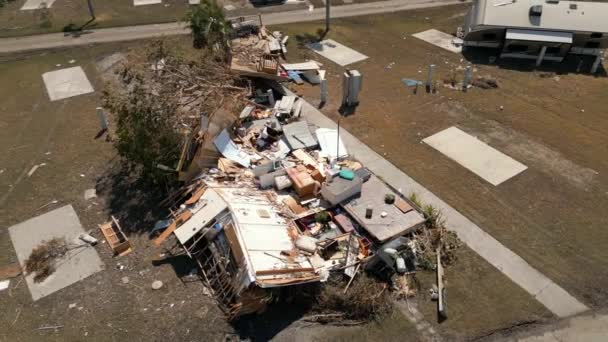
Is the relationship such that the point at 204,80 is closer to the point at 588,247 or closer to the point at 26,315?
the point at 26,315

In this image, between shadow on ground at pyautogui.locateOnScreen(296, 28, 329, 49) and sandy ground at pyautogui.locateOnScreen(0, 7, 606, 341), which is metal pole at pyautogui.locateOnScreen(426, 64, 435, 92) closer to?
sandy ground at pyautogui.locateOnScreen(0, 7, 606, 341)

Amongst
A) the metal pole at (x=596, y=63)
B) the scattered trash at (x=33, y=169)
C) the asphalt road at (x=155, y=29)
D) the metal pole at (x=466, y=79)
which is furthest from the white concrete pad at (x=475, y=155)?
the scattered trash at (x=33, y=169)

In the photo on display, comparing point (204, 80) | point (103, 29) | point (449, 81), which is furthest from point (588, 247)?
point (103, 29)

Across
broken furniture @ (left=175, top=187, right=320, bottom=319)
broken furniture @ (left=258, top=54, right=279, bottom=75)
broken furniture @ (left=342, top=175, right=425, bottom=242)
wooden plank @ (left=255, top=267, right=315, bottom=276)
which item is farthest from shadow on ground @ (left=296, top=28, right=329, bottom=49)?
wooden plank @ (left=255, top=267, right=315, bottom=276)

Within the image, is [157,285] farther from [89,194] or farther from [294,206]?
[89,194]

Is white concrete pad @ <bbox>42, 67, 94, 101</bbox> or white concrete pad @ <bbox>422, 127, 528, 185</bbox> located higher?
white concrete pad @ <bbox>42, 67, 94, 101</bbox>

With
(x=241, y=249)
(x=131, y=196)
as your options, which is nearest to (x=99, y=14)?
(x=131, y=196)
